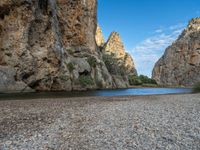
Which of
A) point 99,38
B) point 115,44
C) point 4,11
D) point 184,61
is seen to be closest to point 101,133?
point 4,11

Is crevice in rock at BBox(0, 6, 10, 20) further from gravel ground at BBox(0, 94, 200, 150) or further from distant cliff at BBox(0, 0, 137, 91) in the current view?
gravel ground at BBox(0, 94, 200, 150)

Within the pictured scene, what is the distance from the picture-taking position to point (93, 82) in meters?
76.6

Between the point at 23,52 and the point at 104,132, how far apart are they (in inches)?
1947

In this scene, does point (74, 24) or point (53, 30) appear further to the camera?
point (74, 24)

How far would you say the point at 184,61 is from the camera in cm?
18925

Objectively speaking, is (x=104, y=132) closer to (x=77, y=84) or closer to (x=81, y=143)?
(x=81, y=143)

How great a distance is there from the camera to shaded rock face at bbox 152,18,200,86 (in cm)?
18325

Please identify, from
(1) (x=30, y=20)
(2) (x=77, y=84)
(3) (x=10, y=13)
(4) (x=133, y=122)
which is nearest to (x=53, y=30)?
(1) (x=30, y=20)

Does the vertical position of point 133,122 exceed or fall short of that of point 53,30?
it falls short

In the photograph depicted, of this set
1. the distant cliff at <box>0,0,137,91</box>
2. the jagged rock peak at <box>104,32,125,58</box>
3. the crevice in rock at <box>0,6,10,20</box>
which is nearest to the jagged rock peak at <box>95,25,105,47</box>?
the jagged rock peak at <box>104,32,125,58</box>

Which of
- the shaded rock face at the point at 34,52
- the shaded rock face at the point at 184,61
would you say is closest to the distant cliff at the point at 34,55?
the shaded rock face at the point at 34,52

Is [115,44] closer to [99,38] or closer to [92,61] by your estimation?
[99,38]

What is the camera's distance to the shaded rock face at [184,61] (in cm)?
18325

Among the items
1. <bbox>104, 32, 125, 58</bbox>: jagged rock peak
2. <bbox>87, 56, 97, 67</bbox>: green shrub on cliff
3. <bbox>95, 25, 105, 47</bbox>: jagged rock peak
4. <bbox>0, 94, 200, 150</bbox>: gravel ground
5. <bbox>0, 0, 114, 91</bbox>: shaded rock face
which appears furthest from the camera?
<bbox>104, 32, 125, 58</bbox>: jagged rock peak
